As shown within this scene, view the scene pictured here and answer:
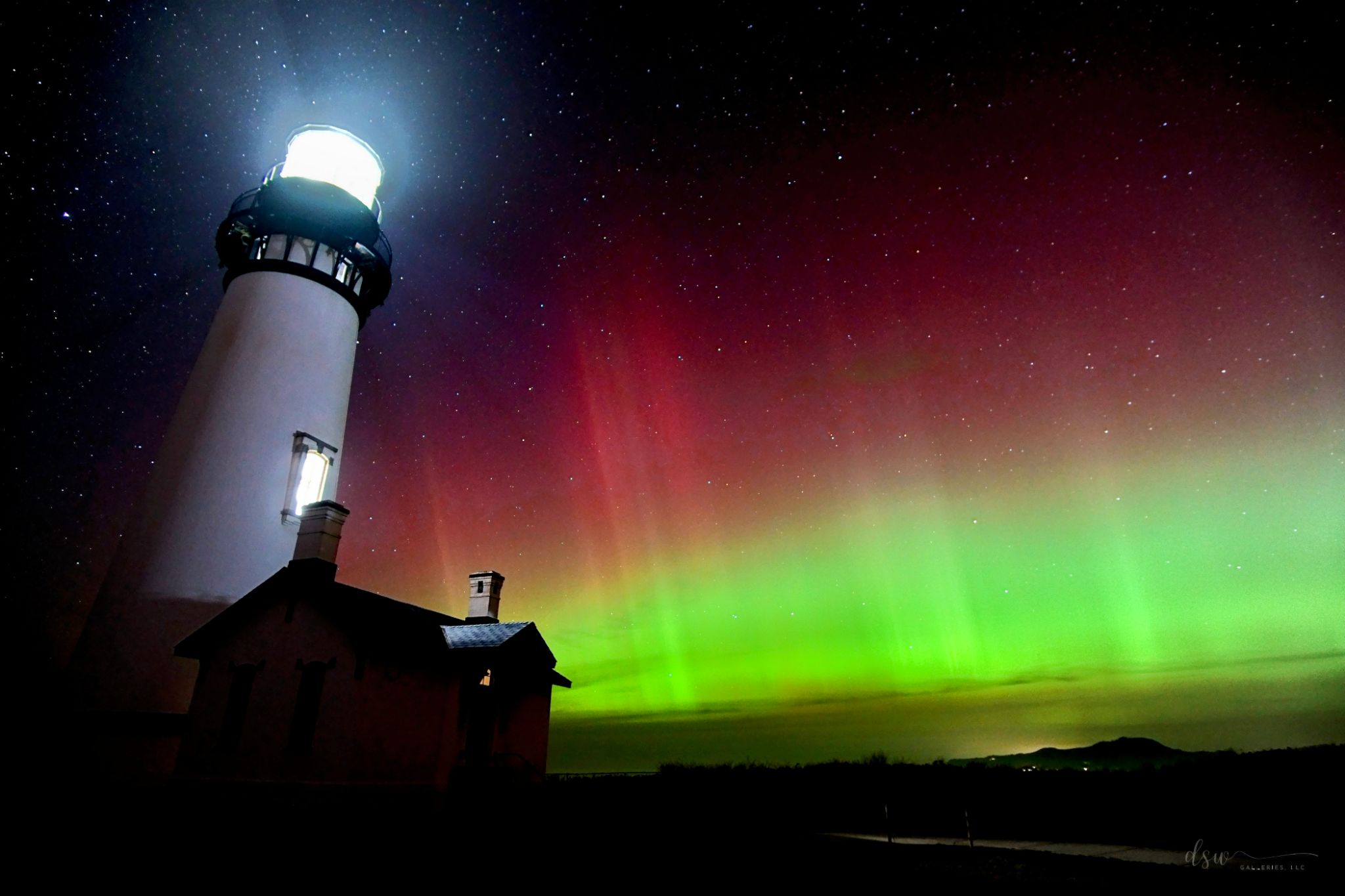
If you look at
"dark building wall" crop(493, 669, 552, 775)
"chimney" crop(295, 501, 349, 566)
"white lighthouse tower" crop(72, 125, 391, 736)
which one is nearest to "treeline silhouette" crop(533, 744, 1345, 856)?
"dark building wall" crop(493, 669, 552, 775)

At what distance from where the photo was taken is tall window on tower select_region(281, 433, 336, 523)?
16531mm

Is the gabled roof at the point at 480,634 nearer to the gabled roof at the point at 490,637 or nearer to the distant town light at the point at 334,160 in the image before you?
the gabled roof at the point at 490,637

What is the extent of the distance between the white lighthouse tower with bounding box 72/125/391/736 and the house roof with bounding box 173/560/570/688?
1.07 m

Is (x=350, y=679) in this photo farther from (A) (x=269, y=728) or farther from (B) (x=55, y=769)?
(B) (x=55, y=769)

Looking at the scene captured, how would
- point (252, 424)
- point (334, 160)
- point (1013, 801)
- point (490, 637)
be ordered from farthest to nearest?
point (334, 160) → point (252, 424) → point (1013, 801) → point (490, 637)

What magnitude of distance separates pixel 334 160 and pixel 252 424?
9.11 metres

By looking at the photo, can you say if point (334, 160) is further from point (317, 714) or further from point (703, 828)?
point (703, 828)

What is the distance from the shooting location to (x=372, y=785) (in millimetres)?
12070

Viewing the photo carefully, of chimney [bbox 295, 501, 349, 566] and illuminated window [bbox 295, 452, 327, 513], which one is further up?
illuminated window [bbox 295, 452, 327, 513]

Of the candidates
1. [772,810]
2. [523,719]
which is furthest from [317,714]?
[772,810]

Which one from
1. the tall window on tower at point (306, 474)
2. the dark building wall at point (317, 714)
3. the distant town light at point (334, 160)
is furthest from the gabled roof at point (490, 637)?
the distant town light at point (334, 160)

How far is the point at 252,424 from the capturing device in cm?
1656

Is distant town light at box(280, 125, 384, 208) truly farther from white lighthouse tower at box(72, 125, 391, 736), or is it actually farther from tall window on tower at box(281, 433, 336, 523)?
tall window on tower at box(281, 433, 336, 523)

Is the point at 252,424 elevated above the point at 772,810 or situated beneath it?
elevated above
